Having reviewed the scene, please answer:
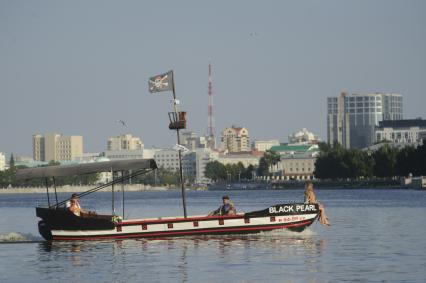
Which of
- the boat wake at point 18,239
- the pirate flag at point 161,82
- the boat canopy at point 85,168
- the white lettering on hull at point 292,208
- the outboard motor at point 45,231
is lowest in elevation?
the boat wake at point 18,239

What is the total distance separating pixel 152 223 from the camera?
6012 cm

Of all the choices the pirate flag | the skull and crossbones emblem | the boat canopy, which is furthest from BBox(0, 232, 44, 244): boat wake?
the skull and crossbones emblem

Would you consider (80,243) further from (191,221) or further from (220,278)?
(220,278)

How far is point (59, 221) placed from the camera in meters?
60.0

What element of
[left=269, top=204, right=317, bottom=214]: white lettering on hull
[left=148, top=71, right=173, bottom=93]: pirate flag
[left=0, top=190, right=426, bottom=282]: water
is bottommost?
[left=0, top=190, right=426, bottom=282]: water

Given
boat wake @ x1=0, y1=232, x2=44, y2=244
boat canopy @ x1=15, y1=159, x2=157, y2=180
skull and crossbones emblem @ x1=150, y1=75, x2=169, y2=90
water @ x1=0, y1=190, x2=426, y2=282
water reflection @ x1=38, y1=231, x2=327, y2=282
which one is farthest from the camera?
boat wake @ x1=0, y1=232, x2=44, y2=244

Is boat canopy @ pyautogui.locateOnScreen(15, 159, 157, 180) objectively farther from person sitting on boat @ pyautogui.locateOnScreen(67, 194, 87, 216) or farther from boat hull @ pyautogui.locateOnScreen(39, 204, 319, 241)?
boat hull @ pyautogui.locateOnScreen(39, 204, 319, 241)

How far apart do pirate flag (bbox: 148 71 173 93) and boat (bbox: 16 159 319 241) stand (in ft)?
12.8

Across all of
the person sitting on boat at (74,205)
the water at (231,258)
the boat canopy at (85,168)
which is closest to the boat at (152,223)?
the boat canopy at (85,168)

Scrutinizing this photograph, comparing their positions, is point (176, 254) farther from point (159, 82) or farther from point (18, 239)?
point (18, 239)

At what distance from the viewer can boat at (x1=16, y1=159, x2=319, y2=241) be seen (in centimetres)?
5997

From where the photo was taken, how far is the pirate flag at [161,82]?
61.7 metres

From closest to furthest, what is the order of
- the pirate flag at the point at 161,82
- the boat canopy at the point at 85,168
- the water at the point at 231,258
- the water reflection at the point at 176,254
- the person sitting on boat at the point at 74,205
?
the water at the point at 231,258 → the water reflection at the point at 176,254 → the person sitting on boat at the point at 74,205 → the boat canopy at the point at 85,168 → the pirate flag at the point at 161,82

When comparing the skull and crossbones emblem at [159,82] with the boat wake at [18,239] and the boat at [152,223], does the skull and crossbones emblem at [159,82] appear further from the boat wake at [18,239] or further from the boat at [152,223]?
the boat wake at [18,239]
